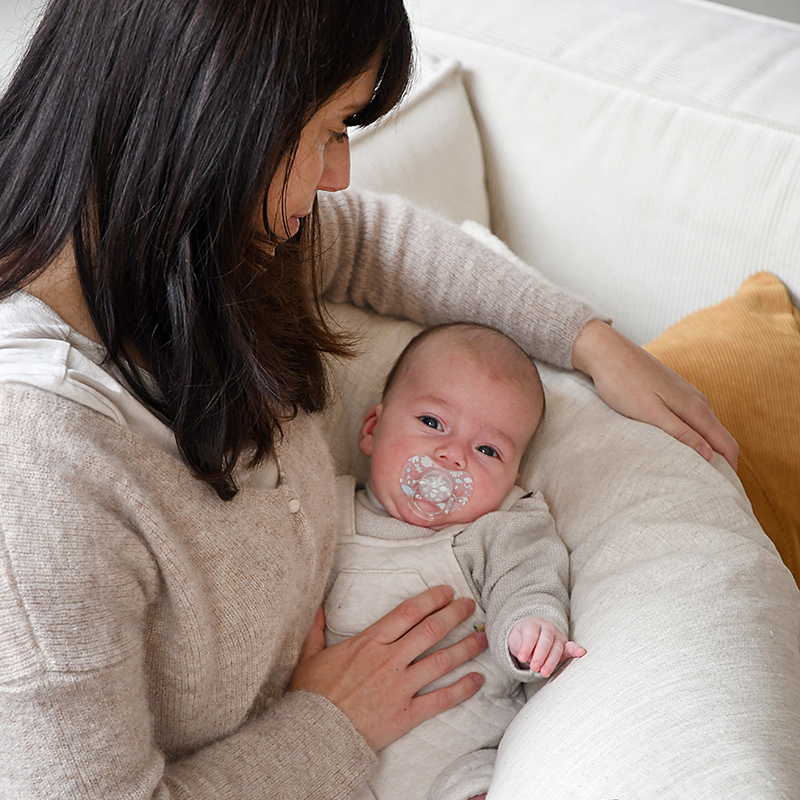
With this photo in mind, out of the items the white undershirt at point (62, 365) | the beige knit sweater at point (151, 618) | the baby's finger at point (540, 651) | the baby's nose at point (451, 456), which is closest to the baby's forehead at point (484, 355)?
A: the baby's nose at point (451, 456)

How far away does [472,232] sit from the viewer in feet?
5.15

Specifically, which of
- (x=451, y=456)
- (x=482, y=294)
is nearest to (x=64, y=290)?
(x=451, y=456)

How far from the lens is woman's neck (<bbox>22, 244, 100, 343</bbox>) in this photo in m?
0.75

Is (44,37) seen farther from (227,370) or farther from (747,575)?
(747,575)

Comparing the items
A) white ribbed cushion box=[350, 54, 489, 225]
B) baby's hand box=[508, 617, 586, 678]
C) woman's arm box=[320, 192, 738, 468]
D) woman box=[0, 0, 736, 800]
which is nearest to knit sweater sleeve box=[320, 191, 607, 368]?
woman's arm box=[320, 192, 738, 468]

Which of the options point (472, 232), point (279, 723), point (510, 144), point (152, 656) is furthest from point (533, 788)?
point (510, 144)

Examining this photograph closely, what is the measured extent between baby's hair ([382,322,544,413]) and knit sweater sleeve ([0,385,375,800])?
38 centimetres

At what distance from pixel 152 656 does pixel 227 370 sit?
0.89ft

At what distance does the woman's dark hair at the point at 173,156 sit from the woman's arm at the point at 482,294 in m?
0.46

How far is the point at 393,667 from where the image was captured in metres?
0.99

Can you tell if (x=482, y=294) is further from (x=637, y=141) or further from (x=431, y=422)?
(x=637, y=141)

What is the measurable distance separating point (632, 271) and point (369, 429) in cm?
70

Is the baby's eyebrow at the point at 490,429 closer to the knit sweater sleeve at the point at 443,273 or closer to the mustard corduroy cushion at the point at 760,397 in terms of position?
the knit sweater sleeve at the point at 443,273

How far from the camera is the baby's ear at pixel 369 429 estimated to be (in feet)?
4.05
